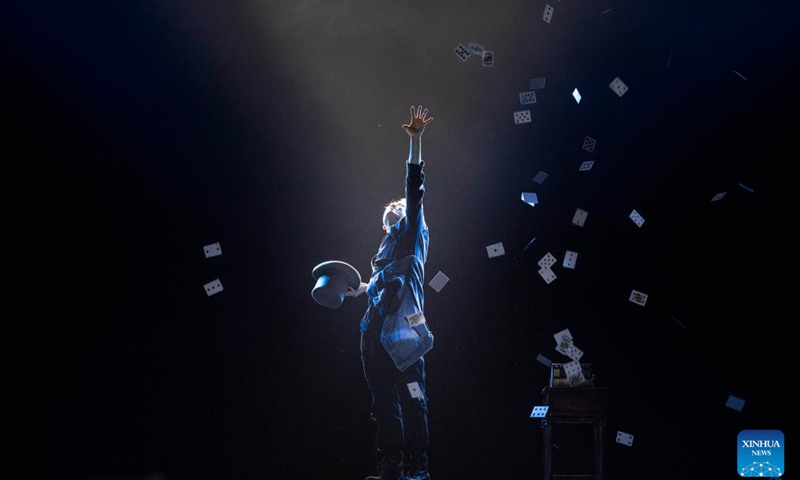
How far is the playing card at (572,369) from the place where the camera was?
12.9ft

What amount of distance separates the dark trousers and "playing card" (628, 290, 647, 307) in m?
1.28

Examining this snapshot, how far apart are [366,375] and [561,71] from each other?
2101 mm

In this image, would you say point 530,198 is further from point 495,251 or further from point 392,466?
point 392,466

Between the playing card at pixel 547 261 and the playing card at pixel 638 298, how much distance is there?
19.0 inches

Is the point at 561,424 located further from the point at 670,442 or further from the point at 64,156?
the point at 64,156

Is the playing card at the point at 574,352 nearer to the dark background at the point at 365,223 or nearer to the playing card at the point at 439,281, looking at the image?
the dark background at the point at 365,223

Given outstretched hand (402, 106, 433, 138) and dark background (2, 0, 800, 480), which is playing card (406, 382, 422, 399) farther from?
outstretched hand (402, 106, 433, 138)

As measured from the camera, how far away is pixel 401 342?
3.99 meters

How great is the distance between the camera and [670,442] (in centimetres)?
406

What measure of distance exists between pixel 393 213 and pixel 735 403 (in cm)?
220

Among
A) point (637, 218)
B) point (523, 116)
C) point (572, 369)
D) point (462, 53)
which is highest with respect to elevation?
point (462, 53)

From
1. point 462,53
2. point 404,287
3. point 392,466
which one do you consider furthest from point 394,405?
point 462,53

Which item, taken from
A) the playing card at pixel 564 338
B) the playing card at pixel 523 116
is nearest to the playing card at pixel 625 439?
the playing card at pixel 564 338

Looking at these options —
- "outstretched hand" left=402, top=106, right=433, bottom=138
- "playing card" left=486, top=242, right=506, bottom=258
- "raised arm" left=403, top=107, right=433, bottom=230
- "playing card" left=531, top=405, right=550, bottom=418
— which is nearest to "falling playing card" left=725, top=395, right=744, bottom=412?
"playing card" left=531, top=405, right=550, bottom=418
